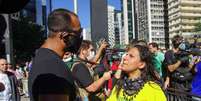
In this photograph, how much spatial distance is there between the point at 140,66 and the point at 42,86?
2.28 m

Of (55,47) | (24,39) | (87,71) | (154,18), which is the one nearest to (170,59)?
(87,71)

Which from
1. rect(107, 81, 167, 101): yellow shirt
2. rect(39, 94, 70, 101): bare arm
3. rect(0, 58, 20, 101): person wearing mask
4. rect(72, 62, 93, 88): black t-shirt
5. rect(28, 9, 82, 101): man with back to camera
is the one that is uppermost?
rect(28, 9, 82, 101): man with back to camera

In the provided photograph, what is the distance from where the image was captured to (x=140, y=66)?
15.1ft

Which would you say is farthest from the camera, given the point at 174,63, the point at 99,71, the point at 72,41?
the point at 174,63

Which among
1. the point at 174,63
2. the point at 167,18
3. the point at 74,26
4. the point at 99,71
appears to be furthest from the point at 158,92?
the point at 167,18

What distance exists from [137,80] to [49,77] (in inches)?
84.1

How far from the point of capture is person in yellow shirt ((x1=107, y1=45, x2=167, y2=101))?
14.3 ft

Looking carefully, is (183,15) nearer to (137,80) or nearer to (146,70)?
(146,70)

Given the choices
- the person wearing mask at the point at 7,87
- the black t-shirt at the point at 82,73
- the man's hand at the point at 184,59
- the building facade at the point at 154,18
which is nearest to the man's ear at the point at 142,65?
the black t-shirt at the point at 82,73

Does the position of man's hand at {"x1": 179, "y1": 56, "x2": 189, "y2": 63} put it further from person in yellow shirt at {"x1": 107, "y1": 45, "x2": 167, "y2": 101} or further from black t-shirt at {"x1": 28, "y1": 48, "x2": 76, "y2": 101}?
black t-shirt at {"x1": 28, "y1": 48, "x2": 76, "y2": 101}

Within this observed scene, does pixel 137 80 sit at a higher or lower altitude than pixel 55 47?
lower

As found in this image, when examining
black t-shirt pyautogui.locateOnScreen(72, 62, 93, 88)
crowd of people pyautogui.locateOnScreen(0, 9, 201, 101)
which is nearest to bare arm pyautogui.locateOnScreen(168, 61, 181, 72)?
crowd of people pyautogui.locateOnScreen(0, 9, 201, 101)

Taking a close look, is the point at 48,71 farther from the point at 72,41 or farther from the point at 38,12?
the point at 38,12

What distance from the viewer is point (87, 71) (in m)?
5.43
